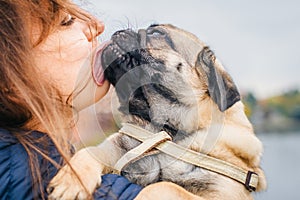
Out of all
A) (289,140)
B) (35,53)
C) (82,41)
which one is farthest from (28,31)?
(289,140)

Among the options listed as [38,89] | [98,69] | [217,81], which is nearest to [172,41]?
[217,81]

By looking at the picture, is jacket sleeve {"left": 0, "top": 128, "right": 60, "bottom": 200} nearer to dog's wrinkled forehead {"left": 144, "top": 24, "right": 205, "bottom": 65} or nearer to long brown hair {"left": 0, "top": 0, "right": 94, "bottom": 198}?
long brown hair {"left": 0, "top": 0, "right": 94, "bottom": 198}

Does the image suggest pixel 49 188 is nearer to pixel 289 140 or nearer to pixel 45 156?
pixel 45 156

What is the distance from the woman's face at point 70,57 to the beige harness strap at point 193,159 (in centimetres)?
28

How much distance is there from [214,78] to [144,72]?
0.31 meters

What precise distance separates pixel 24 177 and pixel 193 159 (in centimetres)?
81

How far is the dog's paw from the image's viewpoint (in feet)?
4.44

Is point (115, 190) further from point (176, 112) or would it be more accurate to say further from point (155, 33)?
point (155, 33)

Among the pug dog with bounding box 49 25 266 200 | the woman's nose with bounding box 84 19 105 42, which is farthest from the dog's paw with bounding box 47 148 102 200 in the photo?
the woman's nose with bounding box 84 19 105 42

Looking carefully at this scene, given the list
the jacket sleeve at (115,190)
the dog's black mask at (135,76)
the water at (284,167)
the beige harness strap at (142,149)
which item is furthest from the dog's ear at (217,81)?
the water at (284,167)

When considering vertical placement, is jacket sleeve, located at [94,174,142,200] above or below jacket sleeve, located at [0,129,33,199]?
below

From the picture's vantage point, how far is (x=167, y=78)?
7.59 feet

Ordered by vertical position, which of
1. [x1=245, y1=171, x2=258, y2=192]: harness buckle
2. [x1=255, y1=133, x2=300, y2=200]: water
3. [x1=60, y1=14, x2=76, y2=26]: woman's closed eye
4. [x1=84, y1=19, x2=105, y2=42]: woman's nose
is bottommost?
[x1=255, y1=133, x2=300, y2=200]: water

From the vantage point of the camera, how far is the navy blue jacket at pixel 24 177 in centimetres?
127
